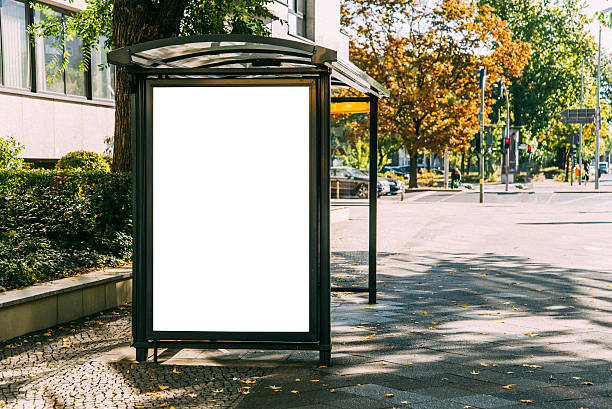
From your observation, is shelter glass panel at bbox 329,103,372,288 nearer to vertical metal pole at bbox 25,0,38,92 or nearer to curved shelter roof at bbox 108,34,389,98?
curved shelter roof at bbox 108,34,389,98

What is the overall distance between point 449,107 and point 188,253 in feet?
133

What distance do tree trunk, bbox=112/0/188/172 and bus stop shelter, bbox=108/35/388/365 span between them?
4.97m

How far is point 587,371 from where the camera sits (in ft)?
17.0

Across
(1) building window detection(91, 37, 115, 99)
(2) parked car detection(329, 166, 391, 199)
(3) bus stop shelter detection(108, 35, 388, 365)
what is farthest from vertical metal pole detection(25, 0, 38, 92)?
(2) parked car detection(329, 166, 391, 199)

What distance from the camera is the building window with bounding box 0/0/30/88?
16.8 metres

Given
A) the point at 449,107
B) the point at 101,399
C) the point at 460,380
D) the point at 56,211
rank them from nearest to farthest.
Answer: the point at 101,399 < the point at 460,380 < the point at 56,211 < the point at 449,107

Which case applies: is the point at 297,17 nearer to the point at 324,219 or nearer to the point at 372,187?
the point at 372,187

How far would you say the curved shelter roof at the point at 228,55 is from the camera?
16.3ft

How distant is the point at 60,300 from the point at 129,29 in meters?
4.61

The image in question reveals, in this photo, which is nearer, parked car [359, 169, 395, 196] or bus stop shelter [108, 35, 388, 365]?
bus stop shelter [108, 35, 388, 365]

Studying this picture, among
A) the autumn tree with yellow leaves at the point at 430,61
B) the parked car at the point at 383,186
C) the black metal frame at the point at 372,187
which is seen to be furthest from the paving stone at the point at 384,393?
the autumn tree with yellow leaves at the point at 430,61

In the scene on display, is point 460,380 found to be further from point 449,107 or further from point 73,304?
point 449,107

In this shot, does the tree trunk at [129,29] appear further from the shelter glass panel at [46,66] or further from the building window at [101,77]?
the building window at [101,77]

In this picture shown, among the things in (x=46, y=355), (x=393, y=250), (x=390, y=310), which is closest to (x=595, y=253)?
(x=393, y=250)
